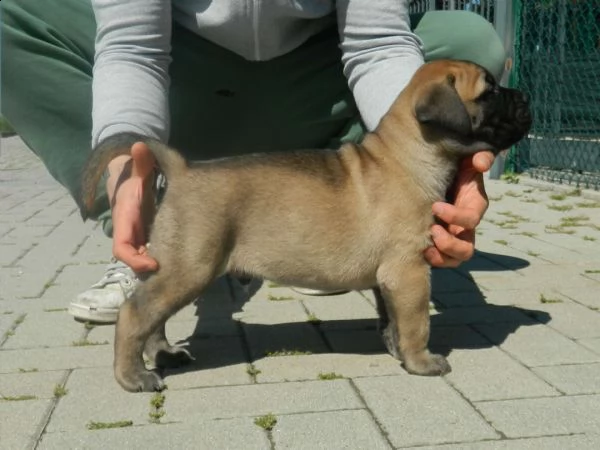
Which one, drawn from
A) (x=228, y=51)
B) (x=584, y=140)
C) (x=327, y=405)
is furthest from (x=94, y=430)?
(x=584, y=140)

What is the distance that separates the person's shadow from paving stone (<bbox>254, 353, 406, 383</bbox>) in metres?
0.09

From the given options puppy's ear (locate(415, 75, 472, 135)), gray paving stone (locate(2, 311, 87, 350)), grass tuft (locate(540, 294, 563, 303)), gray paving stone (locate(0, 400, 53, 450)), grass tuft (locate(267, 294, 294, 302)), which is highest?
puppy's ear (locate(415, 75, 472, 135))

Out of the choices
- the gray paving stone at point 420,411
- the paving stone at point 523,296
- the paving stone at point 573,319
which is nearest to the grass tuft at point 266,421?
the gray paving stone at point 420,411

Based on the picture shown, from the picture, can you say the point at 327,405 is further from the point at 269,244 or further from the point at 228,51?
the point at 228,51

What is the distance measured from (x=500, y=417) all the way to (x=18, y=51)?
3.40m

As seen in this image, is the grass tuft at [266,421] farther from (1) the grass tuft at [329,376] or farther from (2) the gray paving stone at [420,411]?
(1) the grass tuft at [329,376]

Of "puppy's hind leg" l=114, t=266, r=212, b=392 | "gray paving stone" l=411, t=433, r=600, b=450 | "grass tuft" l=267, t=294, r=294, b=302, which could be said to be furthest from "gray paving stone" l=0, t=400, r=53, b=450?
"grass tuft" l=267, t=294, r=294, b=302

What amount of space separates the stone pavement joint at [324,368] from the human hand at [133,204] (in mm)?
527

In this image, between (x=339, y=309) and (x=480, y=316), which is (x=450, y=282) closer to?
(x=480, y=316)

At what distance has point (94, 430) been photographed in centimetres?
296

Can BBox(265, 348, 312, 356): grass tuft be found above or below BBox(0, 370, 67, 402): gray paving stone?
below

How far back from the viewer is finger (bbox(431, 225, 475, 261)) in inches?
137

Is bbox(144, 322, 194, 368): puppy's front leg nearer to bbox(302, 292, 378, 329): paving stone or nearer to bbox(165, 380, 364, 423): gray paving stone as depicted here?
bbox(165, 380, 364, 423): gray paving stone

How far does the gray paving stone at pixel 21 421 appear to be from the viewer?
2874 mm
